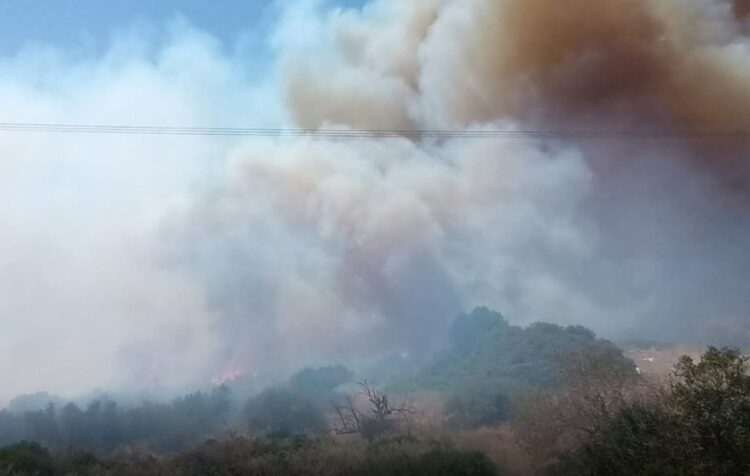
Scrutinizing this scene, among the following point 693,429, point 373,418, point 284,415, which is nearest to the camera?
point 693,429

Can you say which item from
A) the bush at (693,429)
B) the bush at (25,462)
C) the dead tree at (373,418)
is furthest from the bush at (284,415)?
the bush at (693,429)

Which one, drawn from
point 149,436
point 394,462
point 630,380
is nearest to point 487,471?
point 394,462

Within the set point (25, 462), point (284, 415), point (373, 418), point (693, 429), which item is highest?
point (284, 415)

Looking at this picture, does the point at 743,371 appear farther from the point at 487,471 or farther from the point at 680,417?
the point at 487,471

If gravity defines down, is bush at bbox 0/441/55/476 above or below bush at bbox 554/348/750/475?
above

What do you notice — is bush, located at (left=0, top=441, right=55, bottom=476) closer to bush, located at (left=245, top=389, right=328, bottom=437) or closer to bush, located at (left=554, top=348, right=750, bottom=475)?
bush, located at (left=245, top=389, right=328, bottom=437)

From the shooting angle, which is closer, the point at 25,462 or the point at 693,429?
the point at 693,429

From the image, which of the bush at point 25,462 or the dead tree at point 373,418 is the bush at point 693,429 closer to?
the dead tree at point 373,418

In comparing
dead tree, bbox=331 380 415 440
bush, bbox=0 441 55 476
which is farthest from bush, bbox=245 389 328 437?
bush, bbox=0 441 55 476

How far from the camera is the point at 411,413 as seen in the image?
38312 millimetres

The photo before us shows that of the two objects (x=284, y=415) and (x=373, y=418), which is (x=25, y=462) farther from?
(x=284, y=415)

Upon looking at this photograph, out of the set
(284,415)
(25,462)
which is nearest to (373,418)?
(284,415)

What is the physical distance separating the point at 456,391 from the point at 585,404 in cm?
2107

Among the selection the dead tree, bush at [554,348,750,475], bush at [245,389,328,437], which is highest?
bush at [245,389,328,437]
